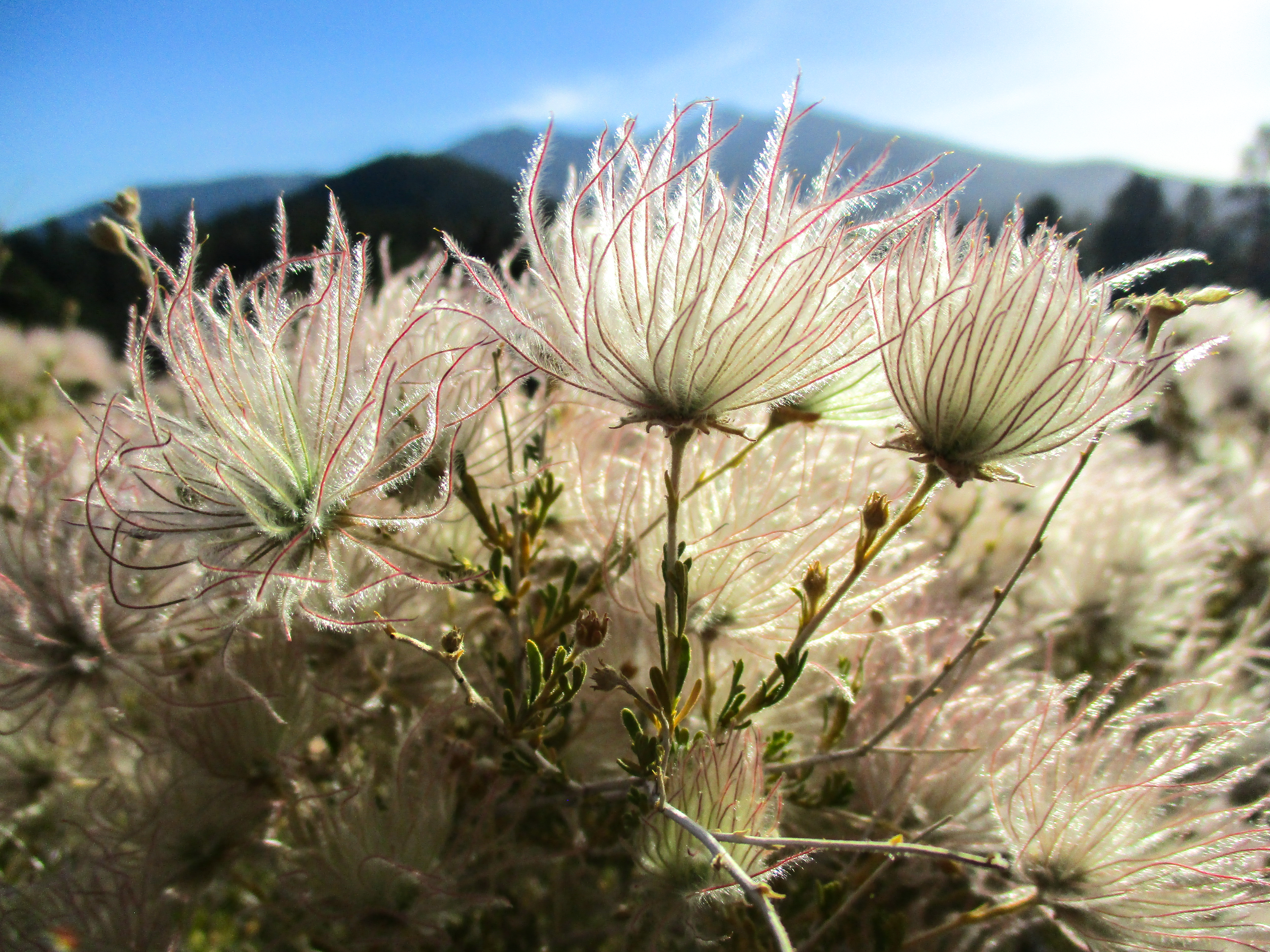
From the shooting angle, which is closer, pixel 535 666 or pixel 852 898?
pixel 535 666

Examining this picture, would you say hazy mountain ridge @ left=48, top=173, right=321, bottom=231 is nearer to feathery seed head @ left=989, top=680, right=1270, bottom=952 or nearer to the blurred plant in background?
the blurred plant in background

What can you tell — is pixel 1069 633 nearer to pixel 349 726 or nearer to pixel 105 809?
pixel 349 726

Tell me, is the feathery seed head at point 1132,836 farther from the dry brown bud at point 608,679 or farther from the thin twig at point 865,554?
the dry brown bud at point 608,679

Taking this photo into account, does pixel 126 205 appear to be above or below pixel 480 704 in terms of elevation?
above

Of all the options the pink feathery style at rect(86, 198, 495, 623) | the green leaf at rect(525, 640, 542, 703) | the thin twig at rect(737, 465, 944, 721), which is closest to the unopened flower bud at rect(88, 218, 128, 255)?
the pink feathery style at rect(86, 198, 495, 623)

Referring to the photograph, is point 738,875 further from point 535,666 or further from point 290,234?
point 290,234

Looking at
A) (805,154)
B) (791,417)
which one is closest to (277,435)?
(791,417)
